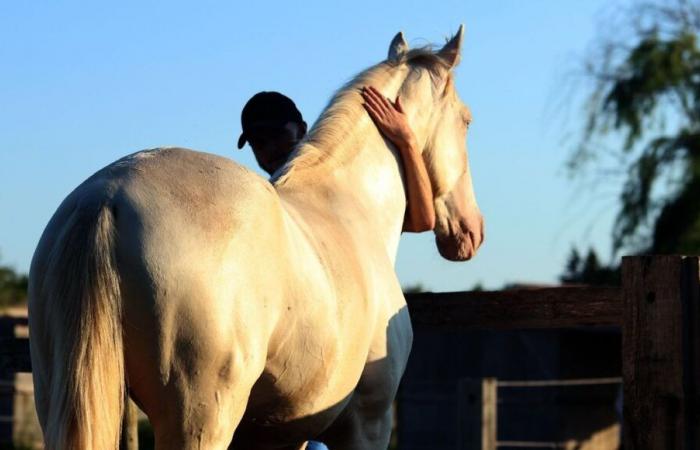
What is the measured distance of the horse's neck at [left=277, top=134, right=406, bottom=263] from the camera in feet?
14.5

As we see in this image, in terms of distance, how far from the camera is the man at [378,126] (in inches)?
198

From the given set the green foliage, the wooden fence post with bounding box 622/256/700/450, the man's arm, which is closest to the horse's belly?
the wooden fence post with bounding box 622/256/700/450

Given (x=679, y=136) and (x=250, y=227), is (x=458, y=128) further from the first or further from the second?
(x=679, y=136)

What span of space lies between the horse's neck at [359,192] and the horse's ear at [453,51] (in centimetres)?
57

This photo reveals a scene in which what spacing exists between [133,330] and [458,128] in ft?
8.47

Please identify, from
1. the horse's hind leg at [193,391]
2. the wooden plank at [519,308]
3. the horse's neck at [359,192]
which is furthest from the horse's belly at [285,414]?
the wooden plank at [519,308]

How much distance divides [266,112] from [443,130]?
0.80 m

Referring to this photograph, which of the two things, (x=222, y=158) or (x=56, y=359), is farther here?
(x=222, y=158)

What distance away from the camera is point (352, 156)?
15.9 feet

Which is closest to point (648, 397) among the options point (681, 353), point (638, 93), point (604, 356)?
point (681, 353)

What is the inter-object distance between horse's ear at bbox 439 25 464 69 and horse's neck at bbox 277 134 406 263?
0.57 m

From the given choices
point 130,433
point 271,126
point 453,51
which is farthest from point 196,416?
point 453,51

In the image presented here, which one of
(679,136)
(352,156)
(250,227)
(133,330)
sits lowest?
(133,330)

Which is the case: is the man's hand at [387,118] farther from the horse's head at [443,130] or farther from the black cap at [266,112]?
the black cap at [266,112]
